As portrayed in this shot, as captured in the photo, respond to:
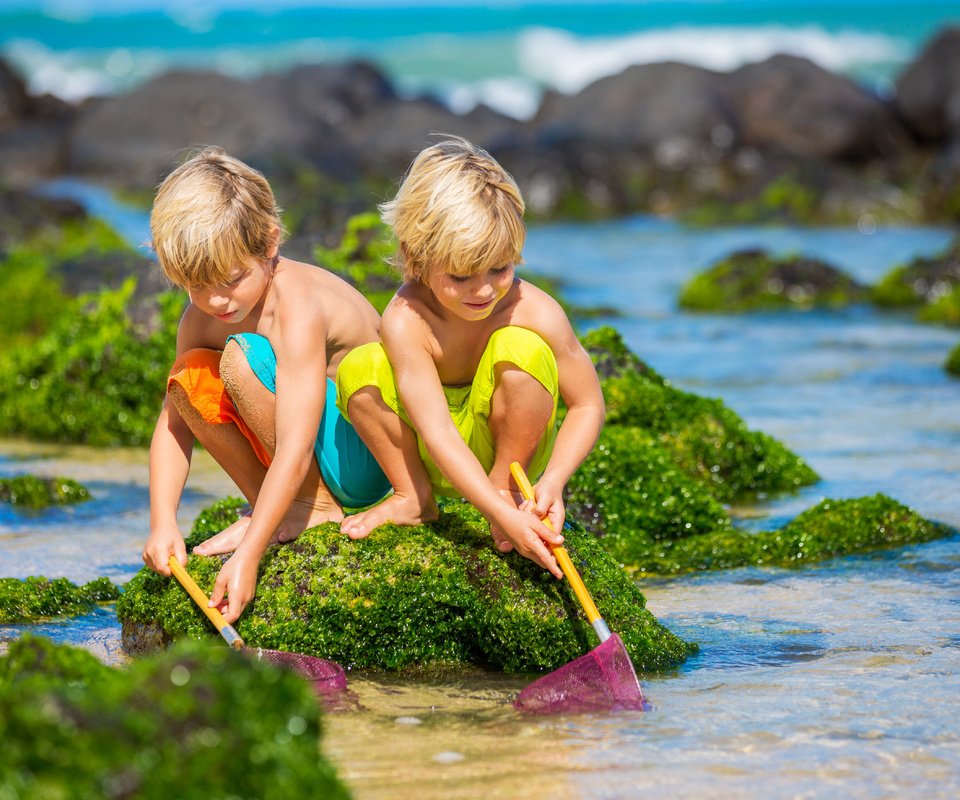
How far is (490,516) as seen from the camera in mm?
3811

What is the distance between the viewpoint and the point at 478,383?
3.98 metres

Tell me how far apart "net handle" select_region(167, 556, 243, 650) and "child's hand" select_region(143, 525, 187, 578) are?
0.03 meters

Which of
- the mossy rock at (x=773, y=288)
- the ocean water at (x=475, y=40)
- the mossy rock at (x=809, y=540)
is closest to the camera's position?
the mossy rock at (x=809, y=540)

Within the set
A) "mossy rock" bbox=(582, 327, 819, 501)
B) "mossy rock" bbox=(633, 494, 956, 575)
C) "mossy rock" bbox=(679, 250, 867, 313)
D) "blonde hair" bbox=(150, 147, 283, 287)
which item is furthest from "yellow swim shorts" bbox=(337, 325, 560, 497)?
"mossy rock" bbox=(679, 250, 867, 313)

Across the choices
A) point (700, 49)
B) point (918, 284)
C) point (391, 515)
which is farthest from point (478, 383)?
point (700, 49)

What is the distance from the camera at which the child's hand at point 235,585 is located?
3.84 metres

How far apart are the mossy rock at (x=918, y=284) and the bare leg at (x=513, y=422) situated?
29.0ft

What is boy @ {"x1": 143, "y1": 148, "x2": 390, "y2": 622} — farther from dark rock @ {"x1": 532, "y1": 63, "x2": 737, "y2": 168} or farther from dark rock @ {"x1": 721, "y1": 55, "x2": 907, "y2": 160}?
dark rock @ {"x1": 721, "y1": 55, "x2": 907, "y2": 160}

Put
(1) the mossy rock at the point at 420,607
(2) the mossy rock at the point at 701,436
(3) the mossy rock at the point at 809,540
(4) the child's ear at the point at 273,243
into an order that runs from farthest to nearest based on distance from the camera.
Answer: (2) the mossy rock at the point at 701,436
(3) the mossy rock at the point at 809,540
(4) the child's ear at the point at 273,243
(1) the mossy rock at the point at 420,607

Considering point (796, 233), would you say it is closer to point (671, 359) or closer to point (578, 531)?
point (671, 359)

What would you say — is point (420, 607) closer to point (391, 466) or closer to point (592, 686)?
point (391, 466)

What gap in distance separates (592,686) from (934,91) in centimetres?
2044

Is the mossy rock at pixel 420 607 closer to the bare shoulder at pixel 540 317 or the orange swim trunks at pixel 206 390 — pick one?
the orange swim trunks at pixel 206 390

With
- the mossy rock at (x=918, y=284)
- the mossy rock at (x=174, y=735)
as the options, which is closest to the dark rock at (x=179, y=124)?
the mossy rock at (x=918, y=284)
